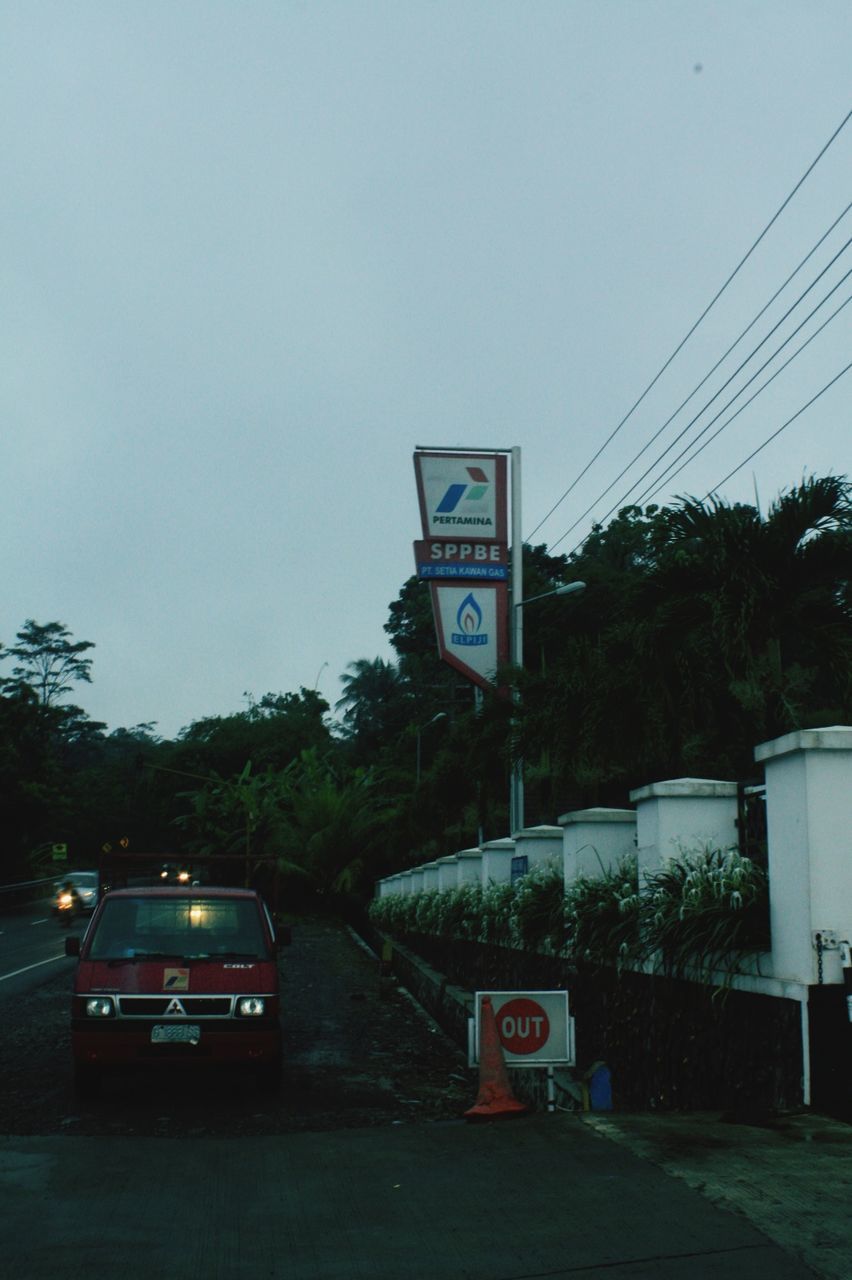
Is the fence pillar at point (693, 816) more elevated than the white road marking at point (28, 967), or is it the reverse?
the fence pillar at point (693, 816)

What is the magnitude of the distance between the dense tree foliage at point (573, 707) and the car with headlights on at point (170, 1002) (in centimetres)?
457

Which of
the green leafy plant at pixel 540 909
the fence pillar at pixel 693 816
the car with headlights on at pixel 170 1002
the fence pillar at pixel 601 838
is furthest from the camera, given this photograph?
the green leafy plant at pixel 540 909

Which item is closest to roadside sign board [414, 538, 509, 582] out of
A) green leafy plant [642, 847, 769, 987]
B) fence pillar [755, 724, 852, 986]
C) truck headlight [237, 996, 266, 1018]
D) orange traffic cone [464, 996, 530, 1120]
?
truck headlight [237, 996, 266, 1018]

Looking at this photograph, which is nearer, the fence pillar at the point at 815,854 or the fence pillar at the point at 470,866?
the fence pillar at the point at 815,854

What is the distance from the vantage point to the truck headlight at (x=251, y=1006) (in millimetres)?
10148

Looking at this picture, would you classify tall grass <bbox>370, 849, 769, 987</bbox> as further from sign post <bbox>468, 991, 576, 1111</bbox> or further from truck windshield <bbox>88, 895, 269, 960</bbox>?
truck windshield <bbox>88, 895, 269, 960</bbox>

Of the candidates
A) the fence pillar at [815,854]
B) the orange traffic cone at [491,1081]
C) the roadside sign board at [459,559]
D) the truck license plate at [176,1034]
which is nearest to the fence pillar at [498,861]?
the truck license plate at [176,1034]

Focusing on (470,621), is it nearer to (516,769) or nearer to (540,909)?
(516,769)

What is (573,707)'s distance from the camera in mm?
15438

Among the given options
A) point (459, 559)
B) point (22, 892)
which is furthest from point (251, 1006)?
point (22, 892)

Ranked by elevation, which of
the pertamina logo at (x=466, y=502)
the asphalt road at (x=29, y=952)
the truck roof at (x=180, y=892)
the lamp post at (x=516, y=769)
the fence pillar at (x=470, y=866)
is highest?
the pertamina logo at (x=466, y=502)

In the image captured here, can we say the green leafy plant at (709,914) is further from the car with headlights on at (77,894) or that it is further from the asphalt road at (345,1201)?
the car with headlights on at (77,894)

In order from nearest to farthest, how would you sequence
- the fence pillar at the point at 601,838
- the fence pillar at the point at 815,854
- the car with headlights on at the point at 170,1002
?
the fence pillar at the point at 815,854 → the car with headlights on at the point at 170,1002 → the fence pillar at the point at 601,838

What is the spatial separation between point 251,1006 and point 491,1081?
2.85 meters
